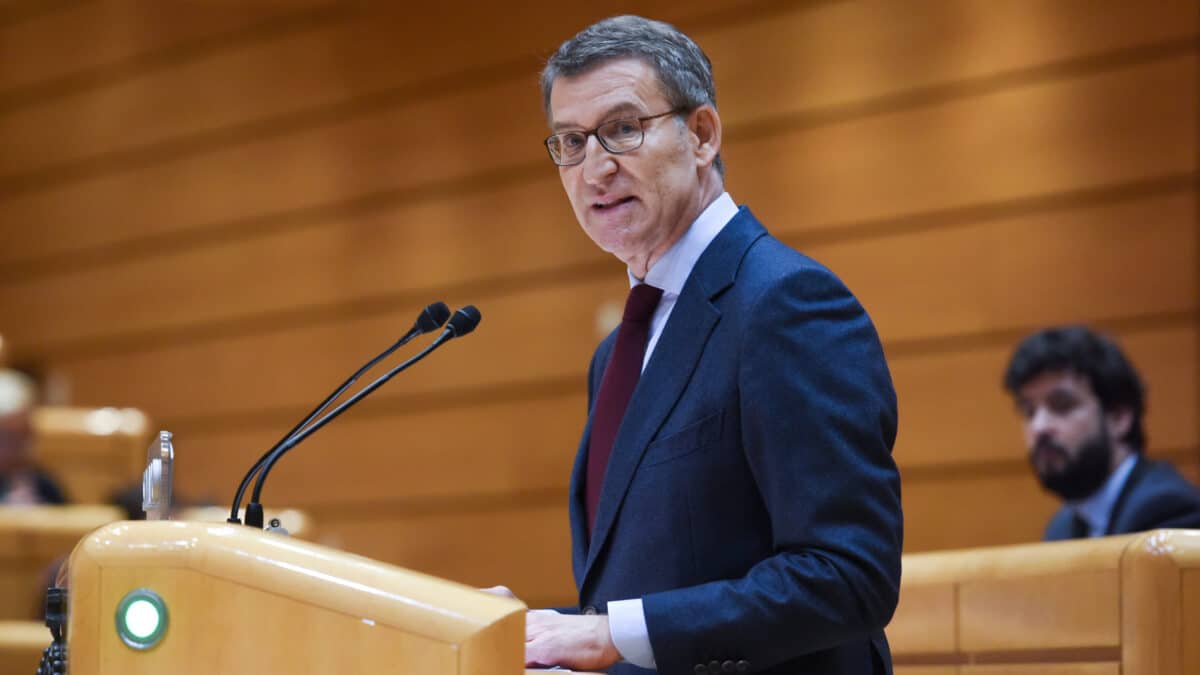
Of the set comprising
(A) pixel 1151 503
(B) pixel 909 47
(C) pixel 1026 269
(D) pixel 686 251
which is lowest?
(A) pixel 1151 503

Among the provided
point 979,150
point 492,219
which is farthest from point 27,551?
point 979,150

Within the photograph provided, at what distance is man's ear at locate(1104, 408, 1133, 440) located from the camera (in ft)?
11.8

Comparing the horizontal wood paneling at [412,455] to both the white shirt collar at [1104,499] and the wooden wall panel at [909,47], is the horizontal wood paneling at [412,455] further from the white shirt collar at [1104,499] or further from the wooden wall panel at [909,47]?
the white shirt collar at [1104,499]

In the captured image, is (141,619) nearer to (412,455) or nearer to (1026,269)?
(1026,269)

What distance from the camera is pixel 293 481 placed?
21.1 ft

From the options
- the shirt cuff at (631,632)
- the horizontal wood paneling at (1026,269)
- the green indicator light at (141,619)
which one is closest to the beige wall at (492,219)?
the horizontal wood paneling at (1026,269)

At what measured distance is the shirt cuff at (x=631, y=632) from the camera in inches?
58.1

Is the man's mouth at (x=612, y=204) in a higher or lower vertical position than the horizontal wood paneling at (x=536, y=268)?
lower

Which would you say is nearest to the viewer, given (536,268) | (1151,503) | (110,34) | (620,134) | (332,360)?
(620,134)

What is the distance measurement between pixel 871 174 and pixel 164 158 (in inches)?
150

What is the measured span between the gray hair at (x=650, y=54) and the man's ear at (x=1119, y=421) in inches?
86.5

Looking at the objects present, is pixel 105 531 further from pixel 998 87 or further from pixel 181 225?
pixel 181 225

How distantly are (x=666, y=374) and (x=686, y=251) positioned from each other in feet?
0.64

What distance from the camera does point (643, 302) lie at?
1784 millimetres
